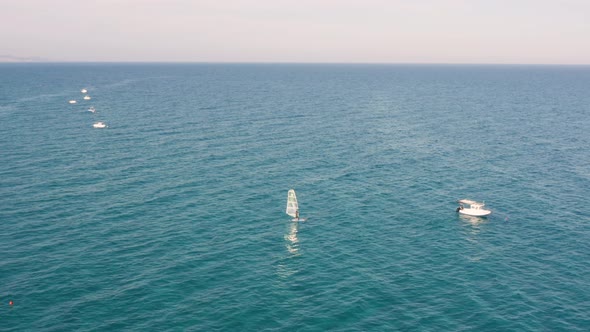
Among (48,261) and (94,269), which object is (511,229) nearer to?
(94,269)

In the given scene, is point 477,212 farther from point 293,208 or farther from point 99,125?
point 99,125

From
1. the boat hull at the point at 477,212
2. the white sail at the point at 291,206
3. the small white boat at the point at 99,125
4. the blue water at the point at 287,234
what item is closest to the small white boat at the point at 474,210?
the boat hull at the point at 477,212

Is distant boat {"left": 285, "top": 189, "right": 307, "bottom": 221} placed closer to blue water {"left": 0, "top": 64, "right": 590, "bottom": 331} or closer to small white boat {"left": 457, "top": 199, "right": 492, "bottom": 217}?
blue water {"left": 0, "top": 64, "right": 590, "bottom": 331}

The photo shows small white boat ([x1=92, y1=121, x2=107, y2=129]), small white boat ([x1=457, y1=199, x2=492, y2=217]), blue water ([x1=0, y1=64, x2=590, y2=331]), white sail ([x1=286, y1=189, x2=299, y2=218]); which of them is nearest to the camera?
blue water ([x1=0, y1=64, x2=590, y2=331])

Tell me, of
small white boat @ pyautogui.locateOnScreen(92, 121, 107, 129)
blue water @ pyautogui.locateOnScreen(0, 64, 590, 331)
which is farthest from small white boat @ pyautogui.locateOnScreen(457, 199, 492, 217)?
small white boat @ pyautogui.locateOnScreen(92, 121, 107, 129)

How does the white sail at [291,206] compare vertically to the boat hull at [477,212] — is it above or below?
above

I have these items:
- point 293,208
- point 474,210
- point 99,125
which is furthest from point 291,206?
point 99,125

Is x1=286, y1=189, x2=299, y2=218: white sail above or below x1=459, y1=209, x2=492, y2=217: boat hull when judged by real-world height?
above

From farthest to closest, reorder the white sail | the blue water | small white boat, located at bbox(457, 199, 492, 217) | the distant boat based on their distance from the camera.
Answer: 1. small white boat, located at bbox(457, 199, 492, 217)
2. the distant boat
3. the white sail
4. the blue water

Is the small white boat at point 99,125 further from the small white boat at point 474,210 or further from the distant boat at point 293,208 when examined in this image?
the small white boat at point 474,210
